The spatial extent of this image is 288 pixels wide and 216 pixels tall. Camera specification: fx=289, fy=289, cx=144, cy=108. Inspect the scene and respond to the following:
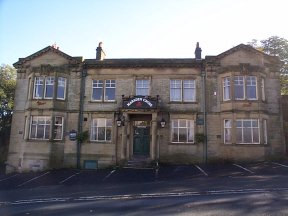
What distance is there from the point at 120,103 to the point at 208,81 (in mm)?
7109

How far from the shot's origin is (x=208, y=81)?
A: 2252 cm

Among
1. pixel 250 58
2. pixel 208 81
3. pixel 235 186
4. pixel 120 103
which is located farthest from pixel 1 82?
pixel 235 186

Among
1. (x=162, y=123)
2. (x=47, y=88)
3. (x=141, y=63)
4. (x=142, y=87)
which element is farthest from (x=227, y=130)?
(x=47, y=88)

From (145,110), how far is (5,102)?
65.4 feet

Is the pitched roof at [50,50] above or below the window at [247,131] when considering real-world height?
above

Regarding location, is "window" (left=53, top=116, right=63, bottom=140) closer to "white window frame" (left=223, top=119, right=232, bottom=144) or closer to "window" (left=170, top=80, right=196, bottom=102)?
"window" (left=170, top=80, right=196, bottom=102)

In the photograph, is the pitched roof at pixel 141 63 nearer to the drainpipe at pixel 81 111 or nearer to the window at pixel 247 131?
the drainpipe at pixel 81 111

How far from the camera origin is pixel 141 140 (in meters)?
23.0

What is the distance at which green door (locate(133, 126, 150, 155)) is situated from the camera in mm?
22797

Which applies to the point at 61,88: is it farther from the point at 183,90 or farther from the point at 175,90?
the point at 183,90

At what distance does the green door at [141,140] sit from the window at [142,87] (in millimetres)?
2725

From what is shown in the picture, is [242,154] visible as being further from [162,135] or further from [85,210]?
[85,210]

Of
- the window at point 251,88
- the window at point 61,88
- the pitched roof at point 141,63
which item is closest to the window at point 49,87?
the window at point 61,88

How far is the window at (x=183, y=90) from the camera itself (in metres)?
22.7
